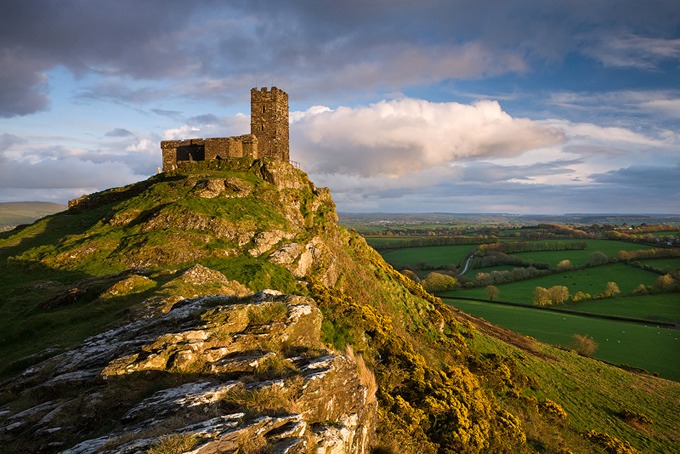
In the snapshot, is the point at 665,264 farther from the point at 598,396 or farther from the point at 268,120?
the point at 268,120

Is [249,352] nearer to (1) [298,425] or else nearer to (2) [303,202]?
(1) [298,425]

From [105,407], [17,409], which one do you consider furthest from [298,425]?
[17,409]

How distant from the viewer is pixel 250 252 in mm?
27438

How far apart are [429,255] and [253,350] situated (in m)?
154

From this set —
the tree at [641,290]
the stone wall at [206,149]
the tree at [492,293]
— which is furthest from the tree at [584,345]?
the stone wall at [206,149]

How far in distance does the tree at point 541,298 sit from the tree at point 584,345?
3144 centimetres

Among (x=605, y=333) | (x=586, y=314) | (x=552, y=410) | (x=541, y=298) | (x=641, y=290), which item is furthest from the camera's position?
(x=641, y=290)

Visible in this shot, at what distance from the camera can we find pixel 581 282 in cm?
11050

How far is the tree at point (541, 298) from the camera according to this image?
9426 cm

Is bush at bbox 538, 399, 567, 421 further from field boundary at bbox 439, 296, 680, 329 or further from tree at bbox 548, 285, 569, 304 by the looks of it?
tree at bbox 548, 285, 569, 304

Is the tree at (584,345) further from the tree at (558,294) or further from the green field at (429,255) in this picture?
the green field at (429,255)

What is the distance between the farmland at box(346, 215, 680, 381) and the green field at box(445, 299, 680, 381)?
0.14m

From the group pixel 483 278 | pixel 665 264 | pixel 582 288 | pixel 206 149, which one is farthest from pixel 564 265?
pixel 206 149

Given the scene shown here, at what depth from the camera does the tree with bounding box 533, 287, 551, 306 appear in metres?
94.3
